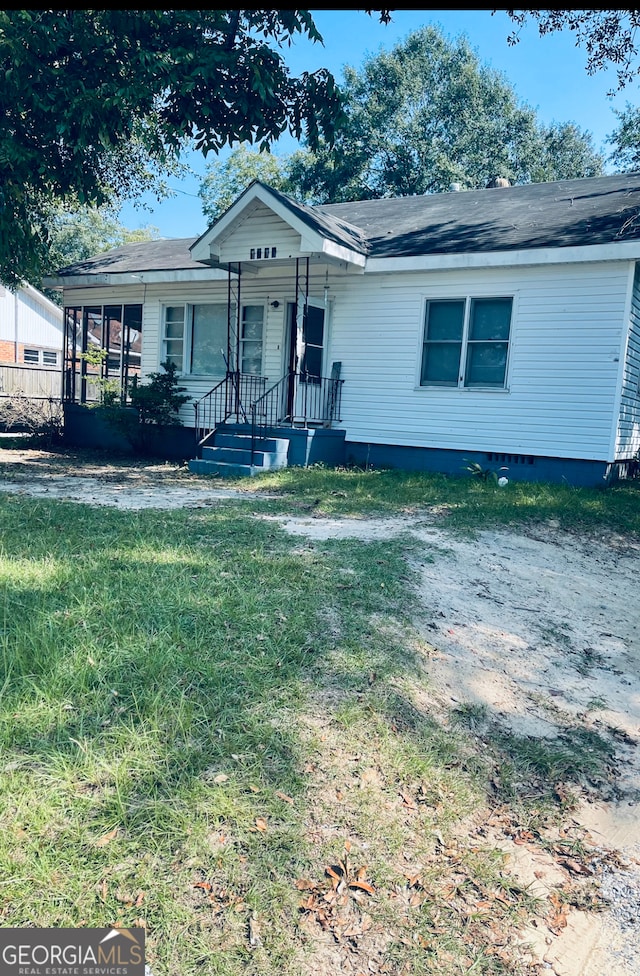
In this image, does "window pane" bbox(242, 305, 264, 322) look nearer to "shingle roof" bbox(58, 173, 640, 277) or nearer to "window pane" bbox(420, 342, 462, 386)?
"shingle roof" bbox(58, 173, 640, 277)

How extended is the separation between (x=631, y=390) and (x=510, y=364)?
6.38 ft

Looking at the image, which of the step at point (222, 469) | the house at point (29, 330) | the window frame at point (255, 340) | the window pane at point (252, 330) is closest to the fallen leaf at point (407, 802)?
the step at point (222, 469)

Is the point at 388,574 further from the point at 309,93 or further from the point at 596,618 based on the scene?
the point at 309,93

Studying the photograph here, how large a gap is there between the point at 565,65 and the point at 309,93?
7.97 m

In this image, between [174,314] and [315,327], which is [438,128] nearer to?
[174,314]

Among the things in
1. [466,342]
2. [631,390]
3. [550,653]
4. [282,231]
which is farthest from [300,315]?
[550,653]

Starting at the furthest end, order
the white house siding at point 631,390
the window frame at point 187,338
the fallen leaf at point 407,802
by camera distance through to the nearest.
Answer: the window frame at point 187,338, the white house siding at point 631,390, the fallen leaf at point 407,802

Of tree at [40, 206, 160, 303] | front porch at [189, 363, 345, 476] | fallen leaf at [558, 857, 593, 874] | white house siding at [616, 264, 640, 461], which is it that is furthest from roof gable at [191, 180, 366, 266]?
tree at [40, 206, 160, 303]

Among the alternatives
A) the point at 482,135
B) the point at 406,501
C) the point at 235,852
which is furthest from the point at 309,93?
the point at 482,135

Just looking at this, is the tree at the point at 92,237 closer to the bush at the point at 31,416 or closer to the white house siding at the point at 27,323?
the white house siding at the point at 27,323

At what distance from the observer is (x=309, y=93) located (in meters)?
8.57

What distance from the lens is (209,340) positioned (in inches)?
548

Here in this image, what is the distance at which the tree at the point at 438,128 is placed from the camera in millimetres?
31281

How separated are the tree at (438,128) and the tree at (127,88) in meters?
23.4
